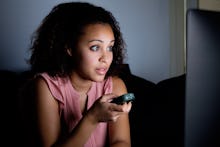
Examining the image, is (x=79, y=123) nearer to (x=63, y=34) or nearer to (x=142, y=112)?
(x=63, y=34)

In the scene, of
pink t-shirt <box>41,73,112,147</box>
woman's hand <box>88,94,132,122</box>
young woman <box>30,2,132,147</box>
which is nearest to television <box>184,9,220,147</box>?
woman's hand <box>88,94,132,122</box>

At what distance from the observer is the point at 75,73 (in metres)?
1.12

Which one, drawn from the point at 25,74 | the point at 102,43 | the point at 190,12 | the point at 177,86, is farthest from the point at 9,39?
the point at 190,12

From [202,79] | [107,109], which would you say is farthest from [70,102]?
[202,79]

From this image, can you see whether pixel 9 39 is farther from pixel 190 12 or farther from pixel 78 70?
pixel 190 12

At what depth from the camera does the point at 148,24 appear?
2.15m

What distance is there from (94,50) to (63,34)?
164 millimetres

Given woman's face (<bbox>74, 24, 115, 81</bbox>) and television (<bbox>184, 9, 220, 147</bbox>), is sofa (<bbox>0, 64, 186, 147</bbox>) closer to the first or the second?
woman's face (<bbox>74, 24, 115, 81</bbox>)

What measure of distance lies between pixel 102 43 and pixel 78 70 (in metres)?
0.14

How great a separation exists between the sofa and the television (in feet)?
1.61

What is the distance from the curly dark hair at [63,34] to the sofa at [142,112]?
0.10 meters

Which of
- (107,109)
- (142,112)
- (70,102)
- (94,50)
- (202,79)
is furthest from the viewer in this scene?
(142,112)

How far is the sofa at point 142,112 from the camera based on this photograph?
1103mm

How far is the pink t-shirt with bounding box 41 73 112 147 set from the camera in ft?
3.55
